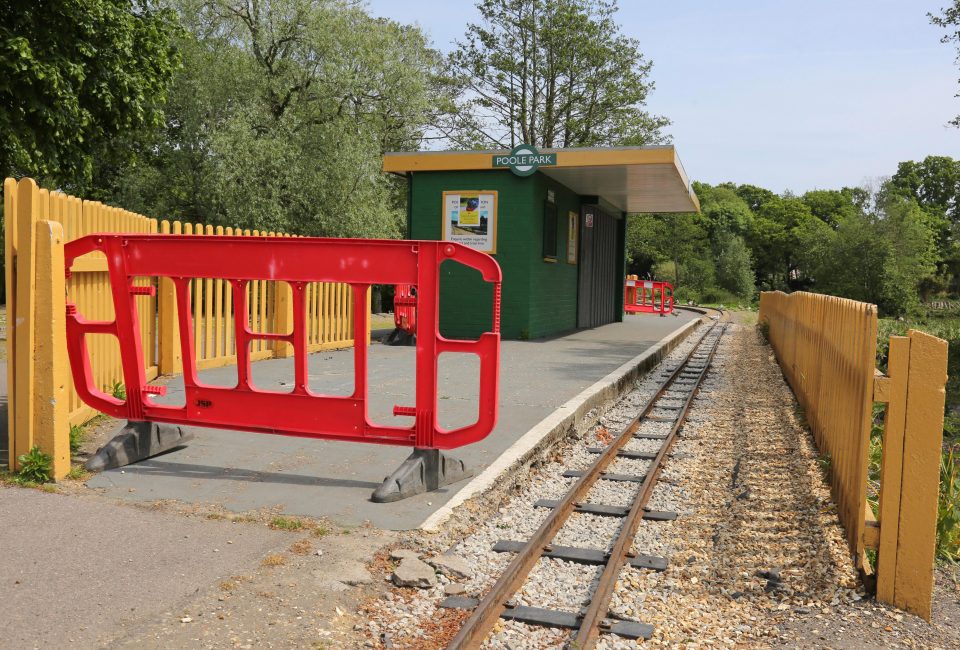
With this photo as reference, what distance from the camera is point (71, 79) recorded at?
1755 centimetres

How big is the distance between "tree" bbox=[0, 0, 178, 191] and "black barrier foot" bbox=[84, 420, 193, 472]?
12395 millimetres

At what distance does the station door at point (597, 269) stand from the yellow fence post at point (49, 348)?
1748cm

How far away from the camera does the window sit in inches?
719

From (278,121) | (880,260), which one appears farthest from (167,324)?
(880,260)

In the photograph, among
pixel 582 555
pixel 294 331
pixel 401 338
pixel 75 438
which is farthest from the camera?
pixel 401 338

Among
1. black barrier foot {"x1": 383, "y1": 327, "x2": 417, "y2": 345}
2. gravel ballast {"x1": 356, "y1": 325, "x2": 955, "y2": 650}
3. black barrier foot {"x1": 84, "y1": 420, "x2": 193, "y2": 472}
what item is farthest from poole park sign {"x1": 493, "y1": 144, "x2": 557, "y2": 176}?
black barrier foot {"x1": 84, "y1": 420, "x2": 193, "y2": 472}

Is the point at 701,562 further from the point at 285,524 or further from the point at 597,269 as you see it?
the point at 597,269

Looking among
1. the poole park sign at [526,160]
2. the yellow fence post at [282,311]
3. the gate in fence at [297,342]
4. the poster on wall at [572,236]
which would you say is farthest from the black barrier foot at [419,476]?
the poster on wall at [572,236]

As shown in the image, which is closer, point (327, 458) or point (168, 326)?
point (327, 458)

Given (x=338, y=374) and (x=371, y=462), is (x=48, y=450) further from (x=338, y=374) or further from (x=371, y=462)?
(x=338, y=374)

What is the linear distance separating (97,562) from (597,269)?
2116 centimetres

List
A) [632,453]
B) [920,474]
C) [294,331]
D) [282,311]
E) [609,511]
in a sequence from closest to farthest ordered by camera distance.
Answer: [920,474], [294,331], [609,511], [632,453], [282,311]

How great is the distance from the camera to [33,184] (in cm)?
527

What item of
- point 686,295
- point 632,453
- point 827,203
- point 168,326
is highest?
point 827,203
